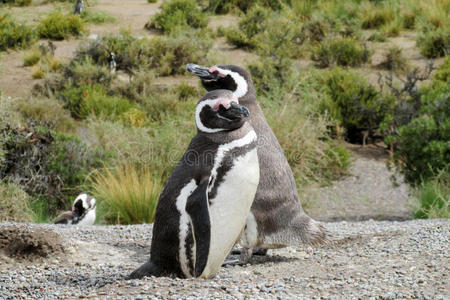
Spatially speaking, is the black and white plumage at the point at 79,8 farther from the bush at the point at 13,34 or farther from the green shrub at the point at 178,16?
the green shrub at the point at 178,16

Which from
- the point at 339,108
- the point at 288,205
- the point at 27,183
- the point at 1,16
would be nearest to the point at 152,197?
the point at 27,183

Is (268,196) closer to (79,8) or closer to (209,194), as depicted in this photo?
(209,194)

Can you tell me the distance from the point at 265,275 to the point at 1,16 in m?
12.5

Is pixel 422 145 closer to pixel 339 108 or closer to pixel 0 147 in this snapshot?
pixel 339 108

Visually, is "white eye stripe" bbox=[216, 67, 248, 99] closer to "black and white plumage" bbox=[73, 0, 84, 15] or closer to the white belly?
the white belly

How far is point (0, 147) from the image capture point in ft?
23.1

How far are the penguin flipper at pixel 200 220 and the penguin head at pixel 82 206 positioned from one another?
328 cm

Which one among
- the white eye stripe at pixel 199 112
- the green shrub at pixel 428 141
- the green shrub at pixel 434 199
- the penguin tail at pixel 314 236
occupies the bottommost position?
the green shrub at pixel 434 199

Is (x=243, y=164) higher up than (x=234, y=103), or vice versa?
(x=234, y=103)

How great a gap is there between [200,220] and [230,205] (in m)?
0.21

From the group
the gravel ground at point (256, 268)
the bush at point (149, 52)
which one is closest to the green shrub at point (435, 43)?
the bush at point (149, 52)

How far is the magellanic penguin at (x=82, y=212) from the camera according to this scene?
630 cm

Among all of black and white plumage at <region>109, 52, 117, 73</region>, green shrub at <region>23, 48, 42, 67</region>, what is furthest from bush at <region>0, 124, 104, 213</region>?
green shrub at <region>23, 48, 42, 67</region>

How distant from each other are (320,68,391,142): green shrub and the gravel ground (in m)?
4.85
